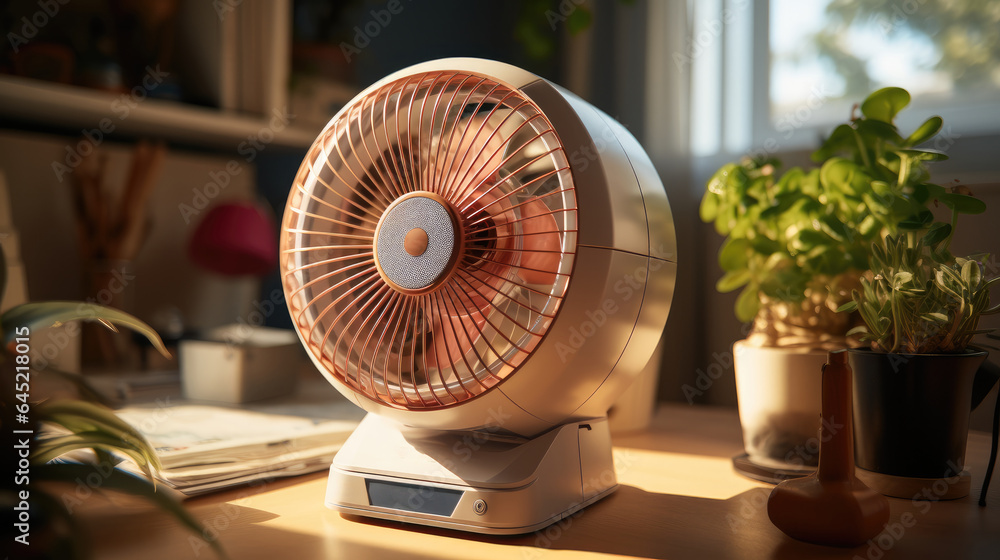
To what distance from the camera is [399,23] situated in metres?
1.66

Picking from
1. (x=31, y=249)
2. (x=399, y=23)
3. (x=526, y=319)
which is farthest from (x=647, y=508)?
(x=399, y=23)

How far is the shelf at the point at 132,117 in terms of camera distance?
1111 mm

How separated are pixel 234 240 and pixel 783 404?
1.07 metres

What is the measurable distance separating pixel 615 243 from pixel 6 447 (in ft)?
1.38

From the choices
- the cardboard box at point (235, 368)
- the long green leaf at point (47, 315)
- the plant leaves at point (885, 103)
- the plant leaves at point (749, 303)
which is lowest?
the cardboard box at point (235, 368)

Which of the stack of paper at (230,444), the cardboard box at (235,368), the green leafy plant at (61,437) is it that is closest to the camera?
the green leafy plant at (61,437)

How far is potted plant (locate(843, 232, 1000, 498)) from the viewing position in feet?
2.22

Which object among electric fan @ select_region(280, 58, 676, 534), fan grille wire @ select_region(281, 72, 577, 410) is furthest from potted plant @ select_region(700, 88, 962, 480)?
fan grille wire @ select_region(281, 72, 577, 410)

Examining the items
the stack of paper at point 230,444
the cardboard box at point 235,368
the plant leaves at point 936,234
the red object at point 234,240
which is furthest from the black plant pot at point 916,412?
the red object at point 234,240

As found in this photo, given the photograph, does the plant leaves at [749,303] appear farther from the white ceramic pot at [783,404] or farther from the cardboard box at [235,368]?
the cardboard box at [235,368]

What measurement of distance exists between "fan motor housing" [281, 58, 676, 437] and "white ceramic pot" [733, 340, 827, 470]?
0.24 m

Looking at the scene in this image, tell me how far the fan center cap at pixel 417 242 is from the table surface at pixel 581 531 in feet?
0.68

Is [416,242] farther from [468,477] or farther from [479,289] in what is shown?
[468,477]

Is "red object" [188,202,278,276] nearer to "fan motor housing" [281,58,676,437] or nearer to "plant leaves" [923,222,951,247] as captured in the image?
"fan motor housing" [281,58,676,437]
